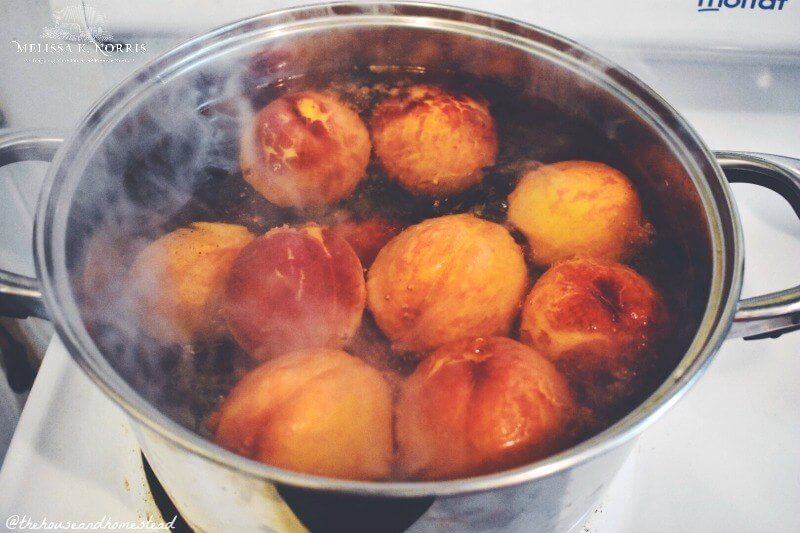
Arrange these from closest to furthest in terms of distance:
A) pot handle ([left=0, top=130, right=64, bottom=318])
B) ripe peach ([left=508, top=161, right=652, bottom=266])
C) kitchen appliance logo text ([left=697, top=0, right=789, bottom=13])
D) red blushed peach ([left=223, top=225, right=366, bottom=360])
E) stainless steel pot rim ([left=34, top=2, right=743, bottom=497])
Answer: stainless steel pot rim ([left=34, top=2, right=743, bottom=497]), pot handle ([left=0, top=130, right=64, bottom=318]), red blushed peach ([left=223, top=225, right=366, bottom=360]), ripe peach ([left=508, top=161, right=652, bottom=266]), kitchen appliance logo text ([left=697, top=0, right=789, bottom=13])

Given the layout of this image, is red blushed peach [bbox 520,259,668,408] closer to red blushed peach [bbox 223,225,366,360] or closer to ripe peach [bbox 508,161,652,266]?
ripe peach [bbox 508,161,652,266]

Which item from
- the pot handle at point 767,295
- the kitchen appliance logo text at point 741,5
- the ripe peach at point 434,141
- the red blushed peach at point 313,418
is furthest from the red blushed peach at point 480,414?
the kitchen appliance logo text at point 741,5

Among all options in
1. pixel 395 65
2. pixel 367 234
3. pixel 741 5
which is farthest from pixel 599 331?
pixel 741 5

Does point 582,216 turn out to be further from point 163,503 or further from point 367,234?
point 163,503

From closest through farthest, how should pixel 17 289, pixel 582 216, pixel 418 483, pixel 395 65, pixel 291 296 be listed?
pixel 418 483 → pixel 17 289 → pixel 291 296 → pixel 582 216 → pixel 395 65

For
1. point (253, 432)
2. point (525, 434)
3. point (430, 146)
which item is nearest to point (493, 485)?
point (525, 434)

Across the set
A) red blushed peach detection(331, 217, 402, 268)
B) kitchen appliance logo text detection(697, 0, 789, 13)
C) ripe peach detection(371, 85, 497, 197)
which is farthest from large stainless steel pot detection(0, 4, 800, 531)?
kitchen appliance logo text detection(697, 0, 789, 13)
